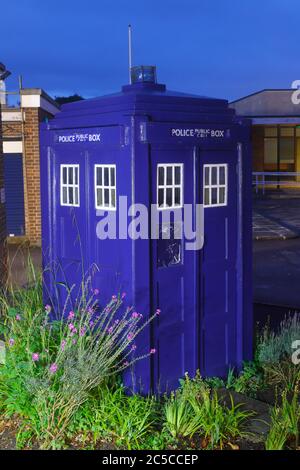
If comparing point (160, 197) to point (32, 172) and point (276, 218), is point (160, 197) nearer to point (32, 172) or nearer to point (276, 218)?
point (32, 172)

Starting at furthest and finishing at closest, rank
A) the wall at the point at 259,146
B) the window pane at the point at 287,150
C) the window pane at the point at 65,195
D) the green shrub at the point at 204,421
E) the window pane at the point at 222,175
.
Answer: the window pane at the point at 287,150
the wall at the point at 259,146
the window pane at the point at 65,195
the window pane at the point at 222,175
the green shrub at the point at 204,421

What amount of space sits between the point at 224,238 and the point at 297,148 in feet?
91.7

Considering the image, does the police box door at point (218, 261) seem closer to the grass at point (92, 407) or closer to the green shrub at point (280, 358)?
the green shrub at point (280, 358)

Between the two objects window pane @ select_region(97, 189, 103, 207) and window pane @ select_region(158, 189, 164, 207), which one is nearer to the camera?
window pane @ select_region(158, 189, 164, 207)

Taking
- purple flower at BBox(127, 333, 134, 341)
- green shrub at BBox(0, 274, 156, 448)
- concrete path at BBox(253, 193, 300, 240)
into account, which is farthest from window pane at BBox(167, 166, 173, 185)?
concrete path at BBox(253, 193, 300, 240)

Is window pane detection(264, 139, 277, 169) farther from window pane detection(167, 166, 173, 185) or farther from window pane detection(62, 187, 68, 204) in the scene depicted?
window pane detection(167, 166, 173, 185)

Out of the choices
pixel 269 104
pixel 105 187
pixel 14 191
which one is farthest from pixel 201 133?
pixel 269 104

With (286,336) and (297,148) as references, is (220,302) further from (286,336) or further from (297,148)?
(297,148)

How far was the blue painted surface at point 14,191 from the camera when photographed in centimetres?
1518

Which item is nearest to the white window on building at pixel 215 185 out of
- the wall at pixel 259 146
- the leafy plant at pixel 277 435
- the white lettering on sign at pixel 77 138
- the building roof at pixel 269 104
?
the white lettering on sign at pixel 77 138

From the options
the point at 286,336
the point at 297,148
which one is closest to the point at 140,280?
the point at 286,336

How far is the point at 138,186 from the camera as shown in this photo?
179 inches

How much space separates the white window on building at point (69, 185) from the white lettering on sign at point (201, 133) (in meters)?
0.91

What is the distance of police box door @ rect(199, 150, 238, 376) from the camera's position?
199 inches
